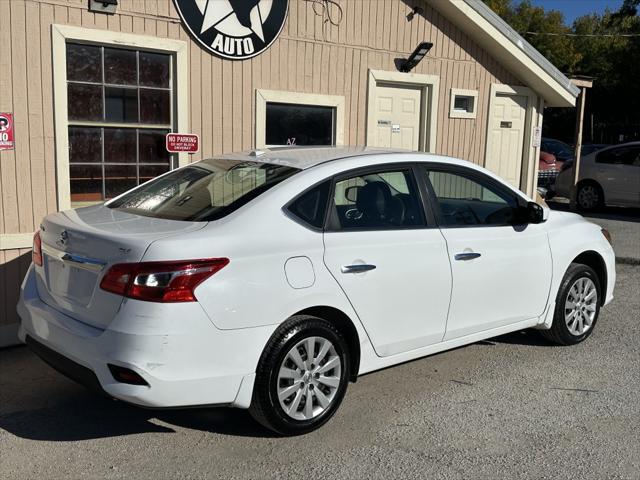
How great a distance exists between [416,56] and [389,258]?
4451 mm

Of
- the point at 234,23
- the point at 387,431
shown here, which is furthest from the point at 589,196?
the point at 387,431

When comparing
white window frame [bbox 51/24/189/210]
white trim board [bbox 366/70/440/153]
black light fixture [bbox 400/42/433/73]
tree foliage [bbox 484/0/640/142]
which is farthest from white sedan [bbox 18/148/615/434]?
tree foliage [bbox 484/0/640/142]

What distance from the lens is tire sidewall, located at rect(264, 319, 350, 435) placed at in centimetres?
368

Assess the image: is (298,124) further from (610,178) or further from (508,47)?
(610,178)

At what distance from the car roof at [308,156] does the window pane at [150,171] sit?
1930mm

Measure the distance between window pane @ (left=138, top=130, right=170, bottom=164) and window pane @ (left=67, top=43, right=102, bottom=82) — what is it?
2.16 ft

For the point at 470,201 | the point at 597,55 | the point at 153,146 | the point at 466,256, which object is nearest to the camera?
the point at 466,256

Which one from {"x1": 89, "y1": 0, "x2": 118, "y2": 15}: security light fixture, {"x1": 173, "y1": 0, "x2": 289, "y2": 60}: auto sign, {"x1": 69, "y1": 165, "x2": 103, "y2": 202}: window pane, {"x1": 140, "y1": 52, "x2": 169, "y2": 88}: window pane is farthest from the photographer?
{"x1": 173, "y1": 0, "x2": 289, "y2": 60}: auto sign

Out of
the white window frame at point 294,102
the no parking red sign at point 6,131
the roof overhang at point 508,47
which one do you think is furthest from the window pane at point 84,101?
the roof overhang at point 508,47

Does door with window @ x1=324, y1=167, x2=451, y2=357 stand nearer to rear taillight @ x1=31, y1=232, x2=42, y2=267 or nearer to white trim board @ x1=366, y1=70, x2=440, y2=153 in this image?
rear taillight @ x1=31, y1=232, x2=42, y2=267

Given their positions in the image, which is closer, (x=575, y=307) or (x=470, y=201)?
(x=470, y=201)

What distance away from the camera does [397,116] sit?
8.18m

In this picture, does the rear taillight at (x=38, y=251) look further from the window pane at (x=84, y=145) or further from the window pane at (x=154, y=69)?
the window pane at (x=154, y=69)

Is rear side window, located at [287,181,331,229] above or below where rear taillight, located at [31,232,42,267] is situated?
above
